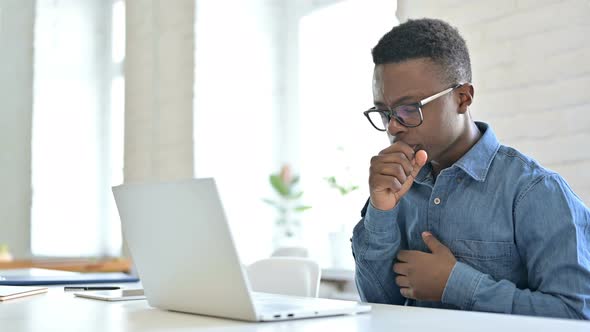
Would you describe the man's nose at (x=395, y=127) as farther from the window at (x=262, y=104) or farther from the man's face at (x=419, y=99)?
the window at (x=262, y=104)

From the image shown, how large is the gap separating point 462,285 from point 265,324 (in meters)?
0.46

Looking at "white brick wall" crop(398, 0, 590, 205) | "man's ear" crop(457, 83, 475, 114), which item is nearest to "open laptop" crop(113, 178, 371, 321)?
"man's ear" crop(457, 83, 475, 114)

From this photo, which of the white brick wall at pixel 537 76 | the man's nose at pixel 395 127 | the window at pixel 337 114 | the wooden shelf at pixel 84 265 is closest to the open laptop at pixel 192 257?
the man's nose at pixel 395 127

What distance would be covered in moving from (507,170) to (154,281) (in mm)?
674

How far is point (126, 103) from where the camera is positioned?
181 inches

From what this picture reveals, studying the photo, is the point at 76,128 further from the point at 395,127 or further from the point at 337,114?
the point at 395,127

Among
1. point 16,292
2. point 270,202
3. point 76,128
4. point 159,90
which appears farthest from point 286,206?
point 16,292

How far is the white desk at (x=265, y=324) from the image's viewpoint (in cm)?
91

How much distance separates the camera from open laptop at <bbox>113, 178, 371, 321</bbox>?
96 cm

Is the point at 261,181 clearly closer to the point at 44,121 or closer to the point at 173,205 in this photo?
the point at 44,121

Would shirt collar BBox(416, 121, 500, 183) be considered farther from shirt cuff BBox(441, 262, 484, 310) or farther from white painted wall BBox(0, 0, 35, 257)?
white painted wall BBox(0, 0, 35, 257)

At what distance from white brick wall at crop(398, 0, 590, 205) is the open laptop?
1184mm

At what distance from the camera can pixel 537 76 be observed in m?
2.18

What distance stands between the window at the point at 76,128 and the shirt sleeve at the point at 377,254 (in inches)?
158
